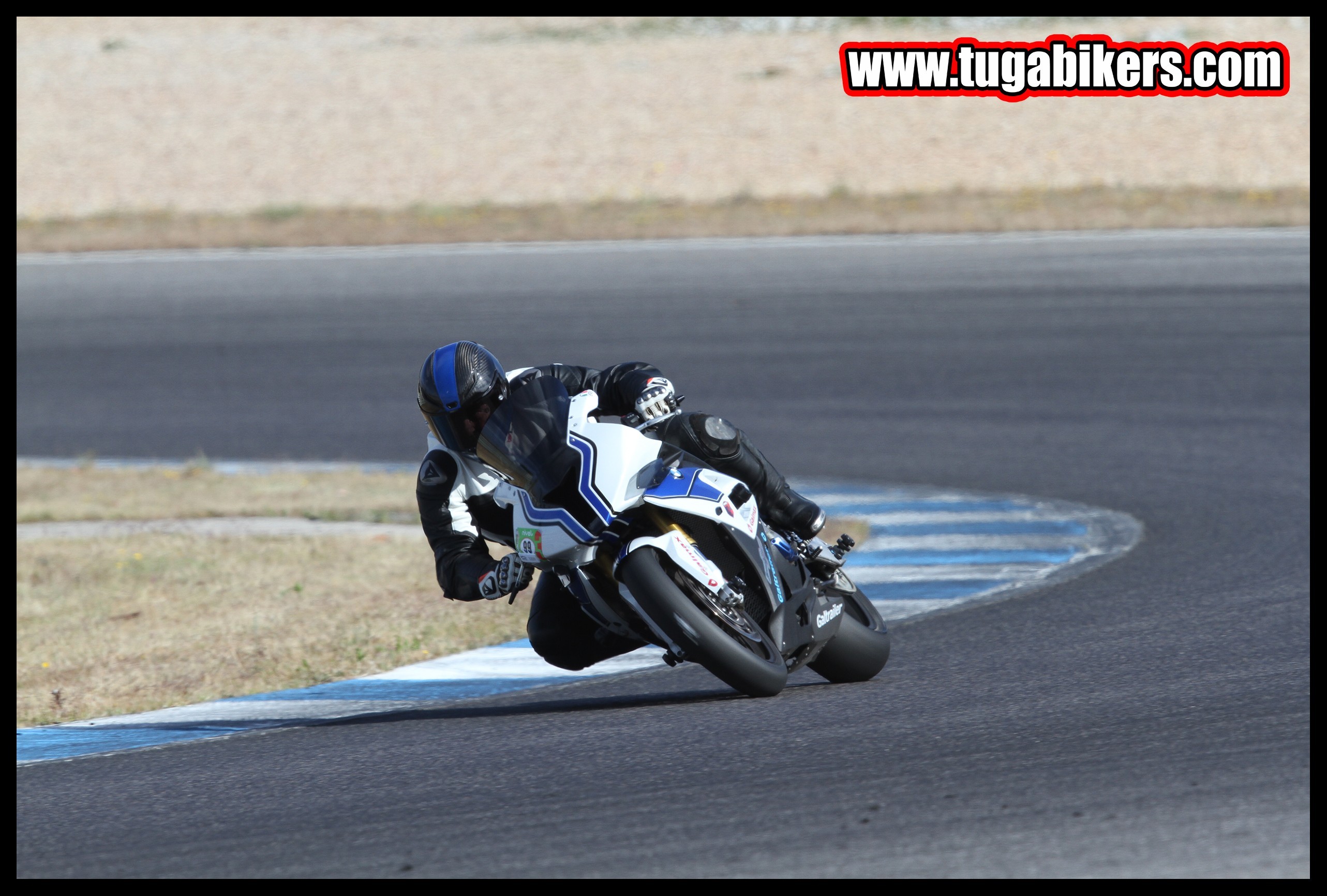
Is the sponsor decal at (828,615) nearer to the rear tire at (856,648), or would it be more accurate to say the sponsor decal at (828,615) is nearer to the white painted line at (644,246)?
the rear tire at (856,648)

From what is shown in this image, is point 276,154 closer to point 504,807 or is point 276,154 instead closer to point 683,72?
point 683,72

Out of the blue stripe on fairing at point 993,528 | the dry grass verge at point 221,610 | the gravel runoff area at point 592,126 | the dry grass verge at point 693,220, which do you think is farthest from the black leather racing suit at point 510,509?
the gravel runoff area at point 592,126

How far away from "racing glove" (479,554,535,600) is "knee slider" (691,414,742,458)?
0.76m

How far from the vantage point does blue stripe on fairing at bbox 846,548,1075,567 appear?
9.45 m

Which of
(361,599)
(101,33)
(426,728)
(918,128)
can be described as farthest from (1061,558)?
(101,33)

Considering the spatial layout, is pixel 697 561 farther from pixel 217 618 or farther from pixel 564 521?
pixel 217 618

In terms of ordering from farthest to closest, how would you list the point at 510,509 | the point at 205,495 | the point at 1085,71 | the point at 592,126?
the point at 592,126 < the point at 1085,71 < the point at 205,495 < the point at 510,509

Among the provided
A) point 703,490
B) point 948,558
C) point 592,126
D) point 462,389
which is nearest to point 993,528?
point 948,558

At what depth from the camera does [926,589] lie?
8.80 m

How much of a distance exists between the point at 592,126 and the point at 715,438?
27.9 m

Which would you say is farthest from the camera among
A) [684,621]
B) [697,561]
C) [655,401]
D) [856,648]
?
[856,648]

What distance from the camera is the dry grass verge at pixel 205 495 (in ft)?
39.2

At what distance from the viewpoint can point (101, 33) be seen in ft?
169

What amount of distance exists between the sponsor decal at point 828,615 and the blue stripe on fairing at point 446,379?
1466mm
